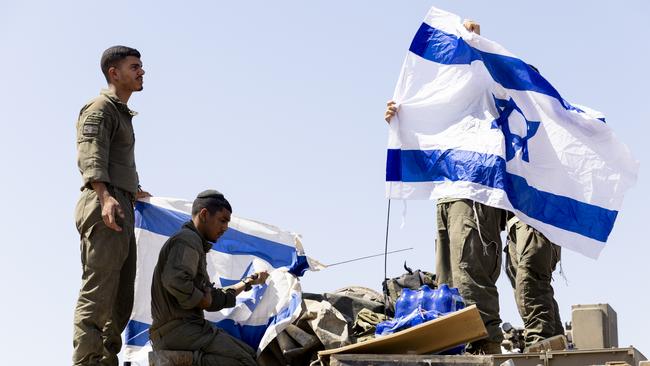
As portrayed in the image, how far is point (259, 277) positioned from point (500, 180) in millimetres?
2102

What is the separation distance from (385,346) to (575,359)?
51.6 inches

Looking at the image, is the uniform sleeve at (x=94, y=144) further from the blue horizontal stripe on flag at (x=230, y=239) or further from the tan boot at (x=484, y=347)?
the tan boot at (x=484, y=347)

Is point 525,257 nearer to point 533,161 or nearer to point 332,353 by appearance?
point 533,161

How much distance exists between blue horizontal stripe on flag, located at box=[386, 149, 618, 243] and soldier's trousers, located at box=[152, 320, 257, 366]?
2.29 m

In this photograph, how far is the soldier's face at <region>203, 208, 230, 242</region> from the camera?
8727 millimetres

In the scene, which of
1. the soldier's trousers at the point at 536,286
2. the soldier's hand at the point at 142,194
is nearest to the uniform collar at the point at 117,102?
the soldier's hand at the point at 142,194

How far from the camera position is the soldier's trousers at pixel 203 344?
8.37m

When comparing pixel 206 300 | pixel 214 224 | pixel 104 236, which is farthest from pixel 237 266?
pixel 104 236

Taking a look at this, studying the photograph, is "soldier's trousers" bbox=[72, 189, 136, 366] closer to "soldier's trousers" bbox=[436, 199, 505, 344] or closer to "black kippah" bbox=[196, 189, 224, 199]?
"black kippah" bbox=[196, 189, 224, 199]

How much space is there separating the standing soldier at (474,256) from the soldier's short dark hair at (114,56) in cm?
288

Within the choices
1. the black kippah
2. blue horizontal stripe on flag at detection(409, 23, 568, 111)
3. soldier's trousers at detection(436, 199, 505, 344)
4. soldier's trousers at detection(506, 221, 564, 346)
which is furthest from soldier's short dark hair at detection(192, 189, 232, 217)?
soldier's trousers at detection(506, 221, 564, 346)

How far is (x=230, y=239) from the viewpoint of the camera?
10242 millimetres

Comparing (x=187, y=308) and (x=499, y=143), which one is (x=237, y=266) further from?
(x=499, y=143)

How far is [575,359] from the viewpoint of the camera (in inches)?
324
